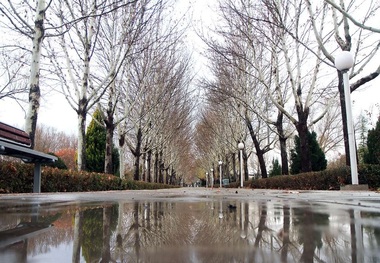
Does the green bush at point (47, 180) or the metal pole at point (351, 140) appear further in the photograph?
the metal pole at point (351, 140)

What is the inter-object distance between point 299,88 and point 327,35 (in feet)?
7.76

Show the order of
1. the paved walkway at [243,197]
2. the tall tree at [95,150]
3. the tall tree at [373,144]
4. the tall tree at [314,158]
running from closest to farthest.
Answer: the paved walkway at [243,197]
the tall tree at [373,144]
the tall tree at [314,158]
the tall tree at [95,150]

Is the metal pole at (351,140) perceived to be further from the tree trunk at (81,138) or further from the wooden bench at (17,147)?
the tree trunk at (81,138)

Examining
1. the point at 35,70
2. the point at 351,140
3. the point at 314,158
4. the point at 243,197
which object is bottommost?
the point at 243,197

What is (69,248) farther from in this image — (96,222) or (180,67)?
(180,67)

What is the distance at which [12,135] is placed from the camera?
500 cm

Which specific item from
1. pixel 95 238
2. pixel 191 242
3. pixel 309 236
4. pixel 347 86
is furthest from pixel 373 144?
pixel 95 238

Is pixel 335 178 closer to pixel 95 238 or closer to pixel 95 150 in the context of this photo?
A: pixel 95 238

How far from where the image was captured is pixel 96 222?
187cm

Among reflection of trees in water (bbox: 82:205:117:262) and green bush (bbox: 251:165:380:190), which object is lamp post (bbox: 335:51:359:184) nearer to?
green bush (bbox: 251:165:380:190)

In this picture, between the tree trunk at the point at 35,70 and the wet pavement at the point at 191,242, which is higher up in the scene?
the tree trunk at the point at 35,70

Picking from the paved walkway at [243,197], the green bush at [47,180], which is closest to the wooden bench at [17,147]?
the paved walkway at [243,197]

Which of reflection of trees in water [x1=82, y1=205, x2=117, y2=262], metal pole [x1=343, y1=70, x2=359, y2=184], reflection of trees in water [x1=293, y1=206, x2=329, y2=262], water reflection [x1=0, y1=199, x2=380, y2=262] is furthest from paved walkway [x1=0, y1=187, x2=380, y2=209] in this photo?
reflection of trees in water [x1=82, y1=205, x2=117, y2=262]

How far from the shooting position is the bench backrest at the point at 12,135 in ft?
14.7
